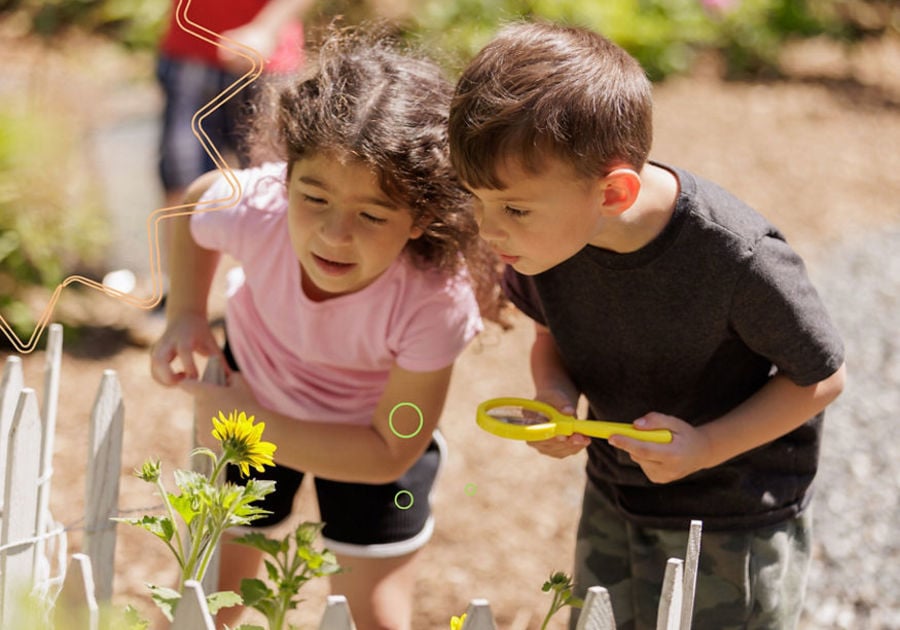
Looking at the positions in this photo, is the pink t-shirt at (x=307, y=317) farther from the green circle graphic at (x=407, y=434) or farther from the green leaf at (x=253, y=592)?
the green leaf at (x=253, y=592)

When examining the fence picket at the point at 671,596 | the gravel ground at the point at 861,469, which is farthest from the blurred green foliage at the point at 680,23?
the fence picket at the point at 671,596

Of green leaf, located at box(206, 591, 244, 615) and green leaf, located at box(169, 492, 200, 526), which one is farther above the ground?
green leaf, located at box(169, 492, 200, 526)

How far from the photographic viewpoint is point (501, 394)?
12.7ft

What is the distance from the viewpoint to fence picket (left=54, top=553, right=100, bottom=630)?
1.35 metres

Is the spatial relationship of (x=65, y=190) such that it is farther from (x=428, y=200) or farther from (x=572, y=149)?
(x=572, y=149)

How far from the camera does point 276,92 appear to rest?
6.30ft

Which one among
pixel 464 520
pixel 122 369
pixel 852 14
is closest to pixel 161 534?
pixel 464 520

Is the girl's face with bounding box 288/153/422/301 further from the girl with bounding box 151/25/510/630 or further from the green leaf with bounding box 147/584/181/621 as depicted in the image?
the green leaf with bounding box 147/584/181/621

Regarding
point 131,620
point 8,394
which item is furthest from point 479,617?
point 8,394

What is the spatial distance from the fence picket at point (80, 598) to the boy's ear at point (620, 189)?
0.77 metres

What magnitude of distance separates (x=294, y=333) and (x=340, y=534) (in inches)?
13.7

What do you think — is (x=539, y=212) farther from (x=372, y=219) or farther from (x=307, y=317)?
(x=307, y=317)

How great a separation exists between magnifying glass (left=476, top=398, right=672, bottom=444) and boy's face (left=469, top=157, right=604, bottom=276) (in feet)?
0.69

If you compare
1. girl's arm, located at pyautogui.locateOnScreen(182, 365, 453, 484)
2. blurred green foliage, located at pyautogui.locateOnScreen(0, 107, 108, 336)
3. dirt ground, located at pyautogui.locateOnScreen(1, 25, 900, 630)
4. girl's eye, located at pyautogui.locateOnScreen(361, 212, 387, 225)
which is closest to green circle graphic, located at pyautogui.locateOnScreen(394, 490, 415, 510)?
girl's arm, located at pyautogui.locateOnScreen(182, 365, 453, 484)
